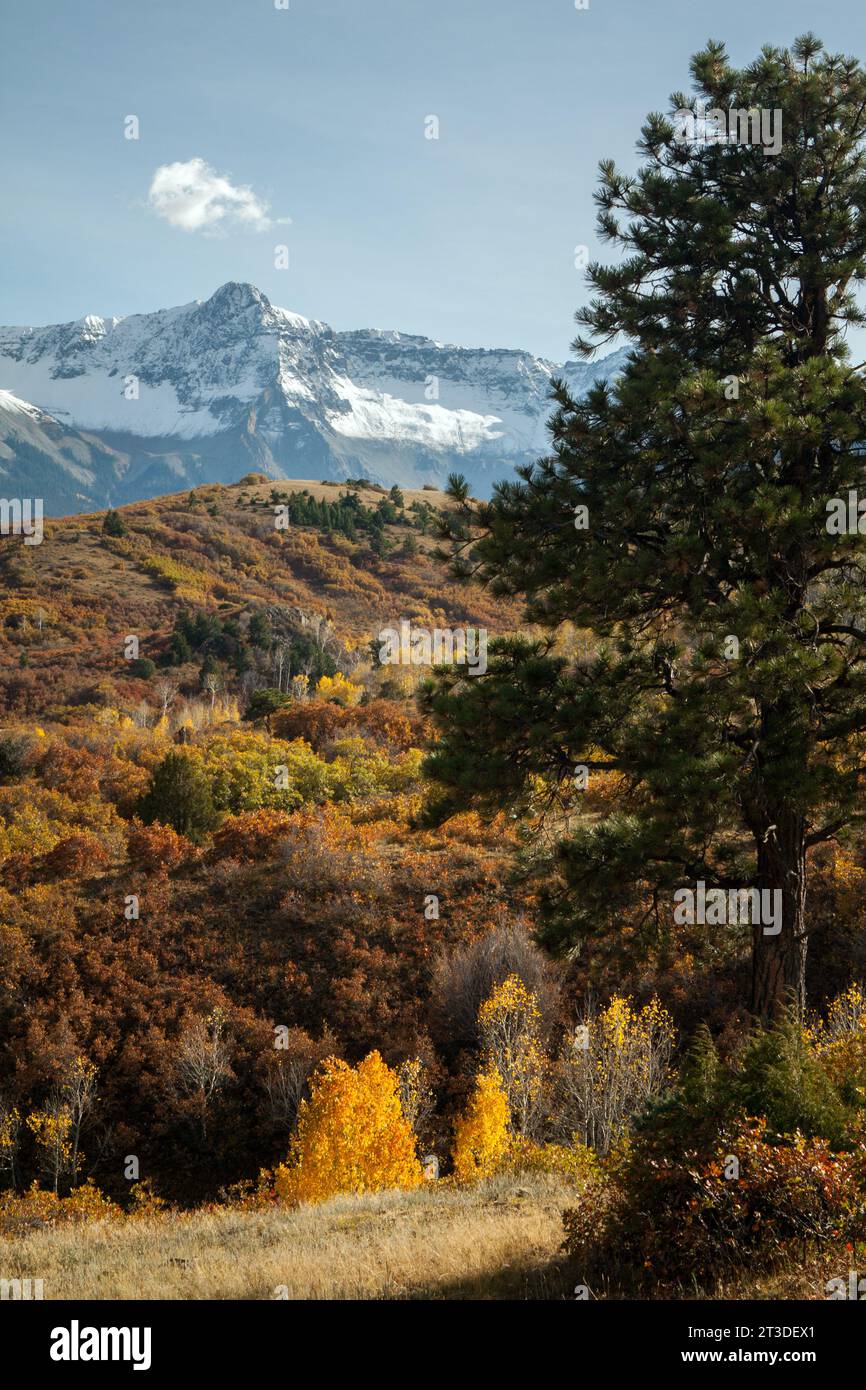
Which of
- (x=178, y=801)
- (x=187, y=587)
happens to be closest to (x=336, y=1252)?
(x=178, y=801)

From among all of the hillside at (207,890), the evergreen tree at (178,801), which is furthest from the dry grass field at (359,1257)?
the evergreen tree at (178,801)

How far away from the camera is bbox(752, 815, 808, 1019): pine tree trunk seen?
9352 millimetres

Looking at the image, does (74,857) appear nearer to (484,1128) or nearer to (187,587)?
(484,1128)

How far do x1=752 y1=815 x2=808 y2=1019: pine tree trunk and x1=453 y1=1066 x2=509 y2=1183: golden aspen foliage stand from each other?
12417mm

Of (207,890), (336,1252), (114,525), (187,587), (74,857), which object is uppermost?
(114,525)

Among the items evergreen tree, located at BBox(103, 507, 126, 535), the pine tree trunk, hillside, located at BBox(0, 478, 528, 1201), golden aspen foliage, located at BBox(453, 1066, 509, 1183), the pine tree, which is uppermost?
evergreen tree, located at BBox(103, 507, 126, 535)

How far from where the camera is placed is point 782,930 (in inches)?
369

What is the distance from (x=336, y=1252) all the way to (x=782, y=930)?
507 centimetres

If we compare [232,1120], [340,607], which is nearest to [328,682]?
[340,607]

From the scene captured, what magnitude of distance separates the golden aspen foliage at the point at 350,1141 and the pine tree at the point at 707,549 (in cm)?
1185

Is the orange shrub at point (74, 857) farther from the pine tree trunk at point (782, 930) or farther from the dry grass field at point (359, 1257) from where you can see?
the pine tree trunk at point (782, 930)

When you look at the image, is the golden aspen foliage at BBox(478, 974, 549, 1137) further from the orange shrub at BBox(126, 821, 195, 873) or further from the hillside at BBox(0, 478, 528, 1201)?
the orange shrub at BBox(126, 821, 195, 873)

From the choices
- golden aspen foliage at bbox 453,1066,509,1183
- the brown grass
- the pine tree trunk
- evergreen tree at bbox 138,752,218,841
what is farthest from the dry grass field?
evergreen tree at bbox 138,752,218,841

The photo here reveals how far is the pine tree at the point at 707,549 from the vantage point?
8.62m
